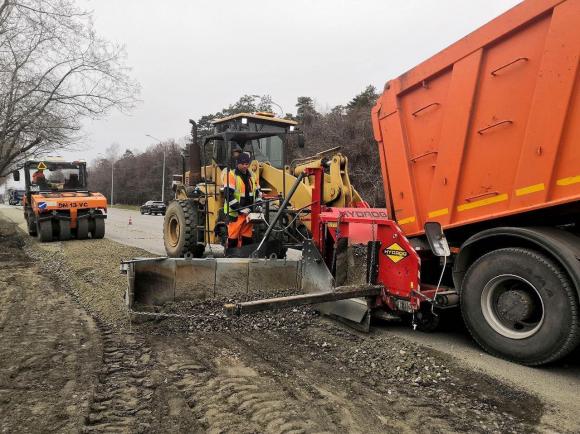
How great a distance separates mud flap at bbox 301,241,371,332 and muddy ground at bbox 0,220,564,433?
13 cm

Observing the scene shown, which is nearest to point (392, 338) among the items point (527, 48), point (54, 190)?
point (527, 48)

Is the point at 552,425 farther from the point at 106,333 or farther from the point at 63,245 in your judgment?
the point at 63,245

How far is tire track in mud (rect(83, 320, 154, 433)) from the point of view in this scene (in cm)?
275

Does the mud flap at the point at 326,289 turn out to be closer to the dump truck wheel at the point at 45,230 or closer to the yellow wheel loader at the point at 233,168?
the yellow wheel loader at the point at 233,168

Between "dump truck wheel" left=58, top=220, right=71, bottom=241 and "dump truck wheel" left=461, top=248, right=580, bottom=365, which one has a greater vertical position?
"dump truck wheel" left=461, top=248, right=580, bottom=365

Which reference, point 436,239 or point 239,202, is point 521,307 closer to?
point 436,239

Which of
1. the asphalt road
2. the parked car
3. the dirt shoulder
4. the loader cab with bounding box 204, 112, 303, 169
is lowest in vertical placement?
the parked car

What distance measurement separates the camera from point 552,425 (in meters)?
2.81

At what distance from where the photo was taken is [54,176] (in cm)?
1509

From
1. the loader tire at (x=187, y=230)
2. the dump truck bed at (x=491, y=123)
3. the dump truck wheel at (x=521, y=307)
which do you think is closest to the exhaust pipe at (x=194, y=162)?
the loader tire at (x=187, y=230)

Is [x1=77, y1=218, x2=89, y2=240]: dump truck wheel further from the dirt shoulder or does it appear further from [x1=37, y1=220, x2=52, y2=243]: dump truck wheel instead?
the dirt shoulder

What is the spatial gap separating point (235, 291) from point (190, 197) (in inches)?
132

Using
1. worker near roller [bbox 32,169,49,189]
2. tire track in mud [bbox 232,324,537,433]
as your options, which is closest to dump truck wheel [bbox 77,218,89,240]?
worker near roller [bbox 32,169,49,189]

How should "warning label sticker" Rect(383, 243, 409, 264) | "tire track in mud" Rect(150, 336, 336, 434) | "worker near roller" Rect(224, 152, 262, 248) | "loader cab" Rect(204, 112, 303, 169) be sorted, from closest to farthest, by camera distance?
"tire track in mud" Rect(150, 336, 336, 434), "warning label sticker" Rect(383, 243, 409, 264), "worker near roller" Rect(224, 152, 262, 248), "loader cab" Rect(204, 112, 303, 169)
